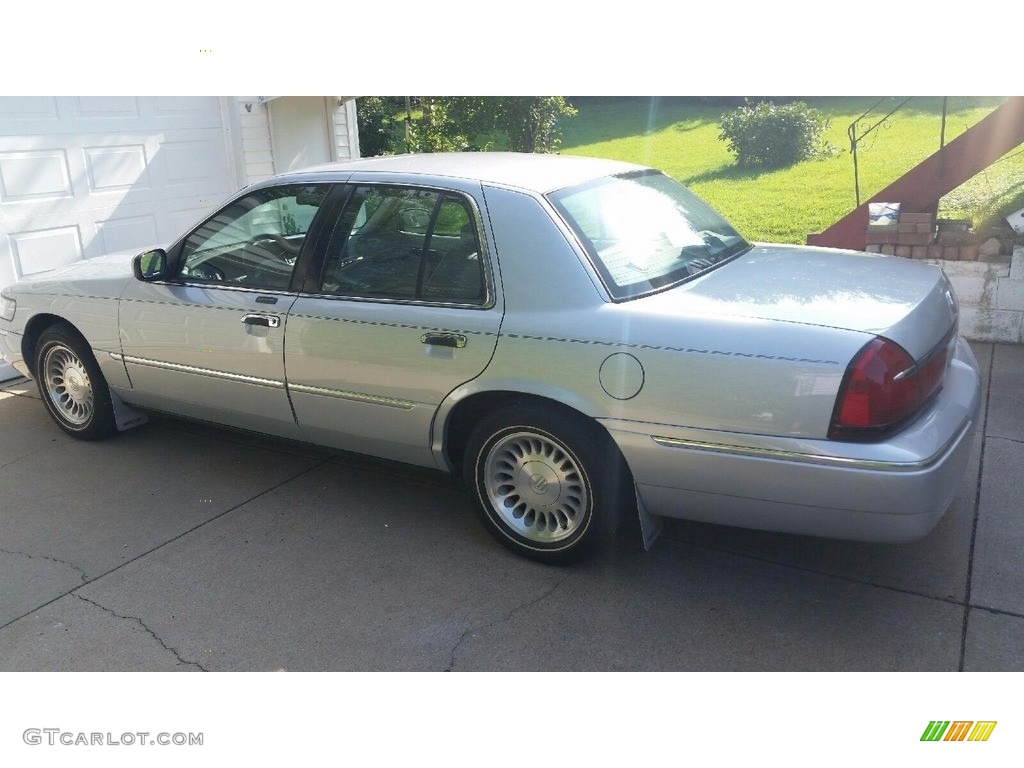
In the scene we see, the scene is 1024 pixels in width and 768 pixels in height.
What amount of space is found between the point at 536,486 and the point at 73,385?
10.3 ft

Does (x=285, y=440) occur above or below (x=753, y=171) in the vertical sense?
below

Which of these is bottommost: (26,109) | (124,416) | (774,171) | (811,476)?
(124,416)

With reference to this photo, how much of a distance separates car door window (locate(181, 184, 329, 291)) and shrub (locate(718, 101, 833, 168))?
824 cm

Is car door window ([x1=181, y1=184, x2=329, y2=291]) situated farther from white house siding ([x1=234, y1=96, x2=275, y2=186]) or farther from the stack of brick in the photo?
the stack of brick

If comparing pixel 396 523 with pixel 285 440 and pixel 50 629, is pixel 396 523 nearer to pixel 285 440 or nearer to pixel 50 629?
pixel 285 440

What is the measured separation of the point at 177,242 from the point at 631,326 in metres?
2.63

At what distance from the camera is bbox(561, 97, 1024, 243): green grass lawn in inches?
380

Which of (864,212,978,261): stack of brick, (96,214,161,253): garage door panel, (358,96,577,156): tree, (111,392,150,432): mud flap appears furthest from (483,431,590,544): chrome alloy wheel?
(358,96,577,156): tree

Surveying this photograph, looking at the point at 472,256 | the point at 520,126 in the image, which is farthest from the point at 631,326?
the point at 520,126

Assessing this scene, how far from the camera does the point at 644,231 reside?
370 cm

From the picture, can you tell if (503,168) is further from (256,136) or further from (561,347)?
(256,136)

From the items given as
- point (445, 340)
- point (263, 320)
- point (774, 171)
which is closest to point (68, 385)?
point (263, 320)
